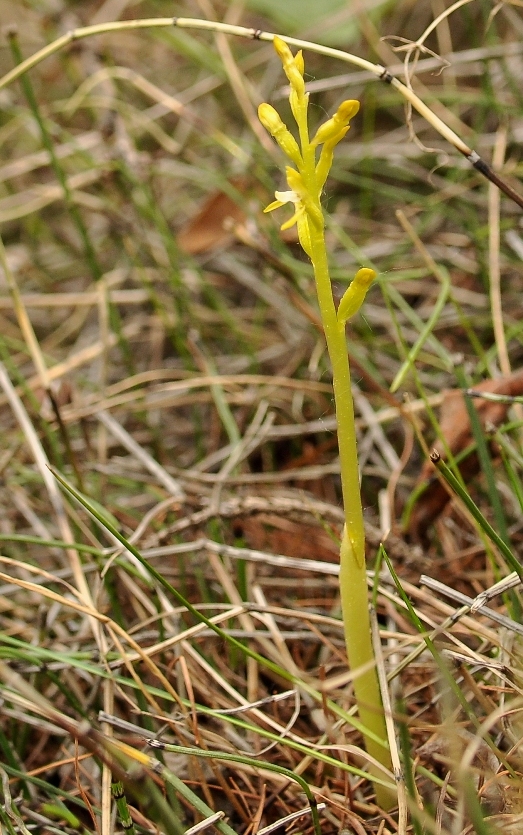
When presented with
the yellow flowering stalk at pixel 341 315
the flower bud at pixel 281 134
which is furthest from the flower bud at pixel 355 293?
the flower bud at pixel 281 134

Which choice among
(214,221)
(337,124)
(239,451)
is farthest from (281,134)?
(214,221)

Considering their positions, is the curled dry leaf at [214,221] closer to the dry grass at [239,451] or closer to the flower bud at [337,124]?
the dry grass at [239,451]

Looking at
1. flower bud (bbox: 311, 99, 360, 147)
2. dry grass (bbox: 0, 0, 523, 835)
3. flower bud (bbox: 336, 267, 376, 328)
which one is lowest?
dry grass (bbox: 0, 0, 523, 835)

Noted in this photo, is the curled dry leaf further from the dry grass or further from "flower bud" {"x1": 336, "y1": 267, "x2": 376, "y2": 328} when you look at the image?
"flower bud" {"x1": 336, "y1": 267, "x2": 376, "y2": 328}

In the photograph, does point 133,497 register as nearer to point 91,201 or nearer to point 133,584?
point 133,584

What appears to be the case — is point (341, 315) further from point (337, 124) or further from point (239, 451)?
point (239, 451)

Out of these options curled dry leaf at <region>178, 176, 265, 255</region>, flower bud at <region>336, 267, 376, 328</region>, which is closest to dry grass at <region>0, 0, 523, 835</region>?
curled dry leaf at <region>178, 176, 265, 255</region>
